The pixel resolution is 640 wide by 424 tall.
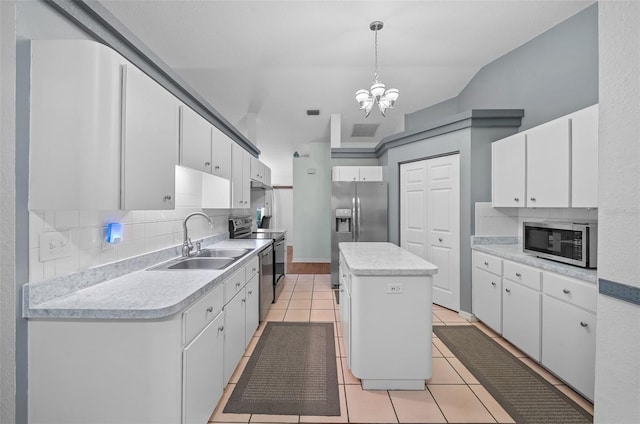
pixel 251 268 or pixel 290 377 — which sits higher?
pixel 251 268

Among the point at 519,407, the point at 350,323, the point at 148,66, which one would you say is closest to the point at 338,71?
the point at 148,66

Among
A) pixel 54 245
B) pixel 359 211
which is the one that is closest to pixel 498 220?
pixel 359 211

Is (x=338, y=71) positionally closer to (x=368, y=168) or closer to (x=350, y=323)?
(x=368, y=168)

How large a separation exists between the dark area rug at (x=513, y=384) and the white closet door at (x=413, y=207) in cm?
134

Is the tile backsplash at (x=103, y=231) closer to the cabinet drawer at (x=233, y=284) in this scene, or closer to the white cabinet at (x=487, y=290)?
the cabinet drawer at (x=233, y=284)

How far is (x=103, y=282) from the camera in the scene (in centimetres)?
154

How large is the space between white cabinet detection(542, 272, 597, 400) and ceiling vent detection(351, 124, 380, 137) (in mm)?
4321

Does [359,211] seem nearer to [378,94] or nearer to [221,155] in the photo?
[378,94]

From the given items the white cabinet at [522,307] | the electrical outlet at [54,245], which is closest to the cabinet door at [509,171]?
the white cabinet at [522,307]

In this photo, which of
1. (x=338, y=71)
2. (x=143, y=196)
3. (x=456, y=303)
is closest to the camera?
(x=143, y=196)

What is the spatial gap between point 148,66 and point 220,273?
148 centimetres

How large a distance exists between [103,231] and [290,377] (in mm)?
1651

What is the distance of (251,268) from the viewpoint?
100 inches

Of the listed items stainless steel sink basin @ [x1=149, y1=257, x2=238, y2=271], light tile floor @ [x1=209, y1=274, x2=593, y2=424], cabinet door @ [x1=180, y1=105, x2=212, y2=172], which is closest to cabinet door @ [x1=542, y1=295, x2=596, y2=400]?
light tile floor @ [x1=209, y1=274, x2=593, y2=424]
